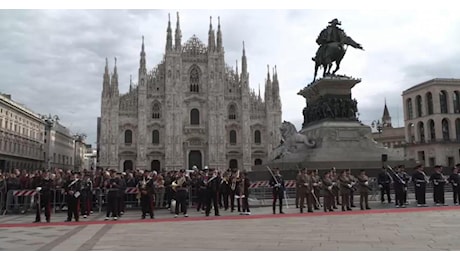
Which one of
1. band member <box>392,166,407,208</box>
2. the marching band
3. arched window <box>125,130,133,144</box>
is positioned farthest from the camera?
arched window <box>125,130,133,144</box>

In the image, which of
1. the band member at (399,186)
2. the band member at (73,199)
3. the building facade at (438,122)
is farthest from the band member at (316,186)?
Result: the building facade at (438,122)

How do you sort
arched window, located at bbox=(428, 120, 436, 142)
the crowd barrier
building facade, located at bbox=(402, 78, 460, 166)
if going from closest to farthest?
the crowd barrier
building facade, located at bbox=(402, 78, 460, 166)
arched window, located at bbox=(428, 120, 436, 142)

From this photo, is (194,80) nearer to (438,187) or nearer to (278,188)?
(278,188)

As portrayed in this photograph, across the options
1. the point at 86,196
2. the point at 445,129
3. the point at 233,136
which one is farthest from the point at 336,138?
the point at 233,136

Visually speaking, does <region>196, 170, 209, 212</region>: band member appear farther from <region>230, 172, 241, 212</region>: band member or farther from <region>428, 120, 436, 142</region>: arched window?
<region>428, 120, 436, 142</region>: arched window

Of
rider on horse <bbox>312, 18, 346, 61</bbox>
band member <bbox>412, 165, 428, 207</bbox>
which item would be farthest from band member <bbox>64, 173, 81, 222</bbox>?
rider on horse <bbox>312, 18, 346, 61</bbox>

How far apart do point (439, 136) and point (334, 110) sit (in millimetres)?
38478

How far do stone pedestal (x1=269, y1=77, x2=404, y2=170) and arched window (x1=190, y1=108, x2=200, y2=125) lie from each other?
40.3m

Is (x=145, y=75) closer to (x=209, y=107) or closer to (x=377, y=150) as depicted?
(x=209, y=107)

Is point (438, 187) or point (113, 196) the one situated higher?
point (438, 187)

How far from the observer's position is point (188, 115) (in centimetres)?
5681

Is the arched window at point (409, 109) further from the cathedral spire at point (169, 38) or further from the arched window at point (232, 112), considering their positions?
the cathedral spire at point (169, 38)

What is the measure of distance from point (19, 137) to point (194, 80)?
26294 mm

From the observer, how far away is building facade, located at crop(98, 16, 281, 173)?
54.5 metres
